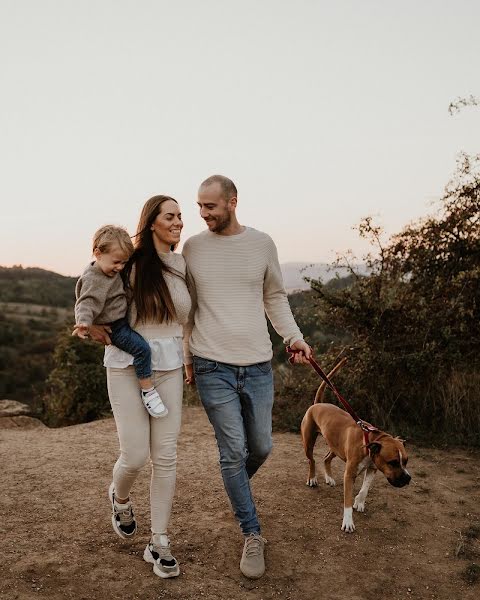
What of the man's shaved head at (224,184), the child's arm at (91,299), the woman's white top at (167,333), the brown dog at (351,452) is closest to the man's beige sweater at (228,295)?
the woman's white top at (167,333)

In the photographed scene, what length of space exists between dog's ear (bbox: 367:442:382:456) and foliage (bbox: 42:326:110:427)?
26.0 feet

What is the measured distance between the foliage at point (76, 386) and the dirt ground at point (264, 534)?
220 inches

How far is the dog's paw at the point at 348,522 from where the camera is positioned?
4164mm

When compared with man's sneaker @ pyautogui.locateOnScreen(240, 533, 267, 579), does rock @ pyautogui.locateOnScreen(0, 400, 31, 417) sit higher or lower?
lower

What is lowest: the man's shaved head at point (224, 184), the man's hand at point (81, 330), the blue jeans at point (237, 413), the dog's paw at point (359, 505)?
the dog's paw at point (359, 505)

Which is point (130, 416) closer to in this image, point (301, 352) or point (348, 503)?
point (301, 352)

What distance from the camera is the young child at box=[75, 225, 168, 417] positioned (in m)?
3.14

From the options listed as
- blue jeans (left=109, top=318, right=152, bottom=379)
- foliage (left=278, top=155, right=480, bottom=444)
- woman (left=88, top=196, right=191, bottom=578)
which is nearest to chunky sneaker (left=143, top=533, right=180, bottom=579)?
woman (left=88, top=196, right=191, bottom=578)

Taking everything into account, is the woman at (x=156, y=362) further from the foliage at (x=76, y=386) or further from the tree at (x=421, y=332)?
the foliage at (x=76, y=386)

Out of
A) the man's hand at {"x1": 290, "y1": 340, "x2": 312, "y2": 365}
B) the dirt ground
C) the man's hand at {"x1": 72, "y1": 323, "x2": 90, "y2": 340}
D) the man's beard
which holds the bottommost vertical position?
the dirt ground

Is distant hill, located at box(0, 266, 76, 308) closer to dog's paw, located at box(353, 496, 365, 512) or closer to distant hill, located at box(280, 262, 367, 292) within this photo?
distant hill, located at box(280, 262, 367, 292)

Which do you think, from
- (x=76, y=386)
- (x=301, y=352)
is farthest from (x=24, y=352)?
(x=301, y=352)

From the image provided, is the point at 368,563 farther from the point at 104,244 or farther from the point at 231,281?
the point at 104,244

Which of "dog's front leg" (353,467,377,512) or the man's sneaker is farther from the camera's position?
"dog's front leg" (353,467,377,512)
